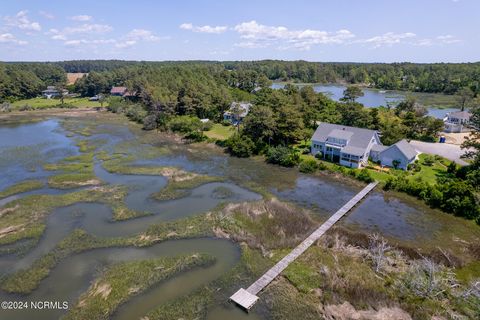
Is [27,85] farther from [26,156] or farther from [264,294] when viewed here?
[264,294]

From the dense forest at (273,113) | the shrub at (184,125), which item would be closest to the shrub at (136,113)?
the dense forest at (273,113)

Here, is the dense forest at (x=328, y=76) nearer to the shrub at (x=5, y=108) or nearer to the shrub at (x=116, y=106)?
the shrub at (x=5, y=108)

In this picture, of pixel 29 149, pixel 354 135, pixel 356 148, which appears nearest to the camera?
pixel 356 148

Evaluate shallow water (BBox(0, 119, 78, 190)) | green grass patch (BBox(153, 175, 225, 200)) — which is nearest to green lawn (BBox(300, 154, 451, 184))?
green grass patch (BBox(153, 175, 225, 200))

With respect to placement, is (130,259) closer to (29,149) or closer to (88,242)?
(88,242)

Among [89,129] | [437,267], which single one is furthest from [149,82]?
[437,267]

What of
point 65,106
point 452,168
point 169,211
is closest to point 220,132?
point 169,211

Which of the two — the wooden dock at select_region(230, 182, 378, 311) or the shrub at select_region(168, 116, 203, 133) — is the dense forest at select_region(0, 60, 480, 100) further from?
the wooden dock at select_region(230, 182, 378, 311)

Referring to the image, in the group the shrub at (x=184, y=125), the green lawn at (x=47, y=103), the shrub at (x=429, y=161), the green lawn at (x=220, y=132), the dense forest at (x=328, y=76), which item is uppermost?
the dense forest at (x=328, y=76)
